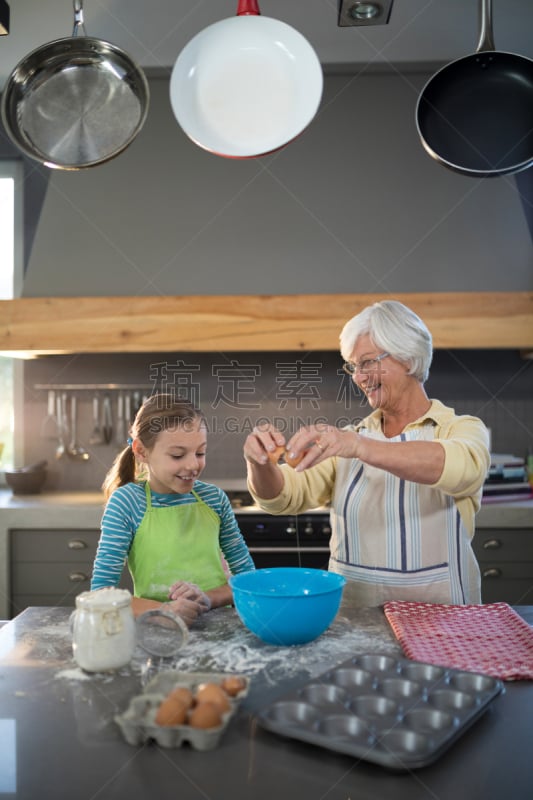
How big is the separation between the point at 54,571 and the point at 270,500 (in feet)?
5.28

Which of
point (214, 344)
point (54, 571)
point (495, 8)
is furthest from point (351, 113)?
point (54, 571)

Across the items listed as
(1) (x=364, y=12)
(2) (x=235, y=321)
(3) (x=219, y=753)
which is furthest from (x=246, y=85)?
(2) (x=235, y=321)

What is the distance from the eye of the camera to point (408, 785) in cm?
86

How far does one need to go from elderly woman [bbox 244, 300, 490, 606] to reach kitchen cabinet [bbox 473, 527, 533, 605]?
1.27 meters

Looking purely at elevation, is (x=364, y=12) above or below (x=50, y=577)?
above

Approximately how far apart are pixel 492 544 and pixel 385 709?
6.92 feet

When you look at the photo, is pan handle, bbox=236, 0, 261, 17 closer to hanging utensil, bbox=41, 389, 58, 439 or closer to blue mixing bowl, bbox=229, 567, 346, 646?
blue mixing bowl, bbox=229, 567, 346, 646

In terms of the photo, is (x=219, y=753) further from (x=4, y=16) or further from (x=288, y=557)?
(x=288, y=557)

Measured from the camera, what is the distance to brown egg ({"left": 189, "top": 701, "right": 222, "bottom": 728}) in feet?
3.06

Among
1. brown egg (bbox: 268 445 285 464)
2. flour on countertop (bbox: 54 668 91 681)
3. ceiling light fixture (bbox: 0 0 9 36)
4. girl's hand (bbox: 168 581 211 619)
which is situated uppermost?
ceiling light fixture (bbox: 0 0 9 36)

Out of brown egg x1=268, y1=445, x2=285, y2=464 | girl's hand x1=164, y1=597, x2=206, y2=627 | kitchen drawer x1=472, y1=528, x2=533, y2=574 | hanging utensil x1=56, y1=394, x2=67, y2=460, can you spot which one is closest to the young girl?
girl's hand x1=164, y1=597, x2=206, y2=627

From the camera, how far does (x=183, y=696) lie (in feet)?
3.18

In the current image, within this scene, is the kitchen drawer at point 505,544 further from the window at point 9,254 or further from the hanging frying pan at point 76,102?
the window at point 9,254

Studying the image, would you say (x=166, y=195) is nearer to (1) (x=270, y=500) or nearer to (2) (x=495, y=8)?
(2) (x=495, y=8)
